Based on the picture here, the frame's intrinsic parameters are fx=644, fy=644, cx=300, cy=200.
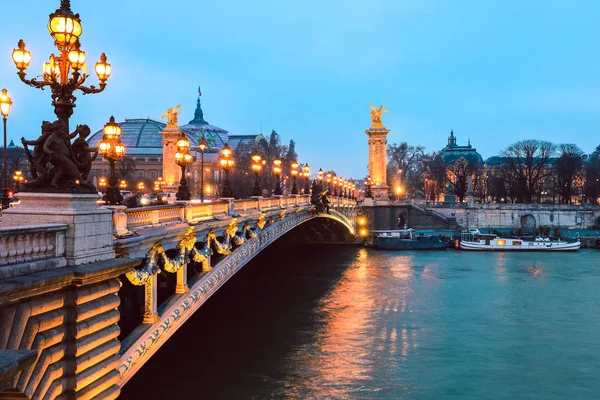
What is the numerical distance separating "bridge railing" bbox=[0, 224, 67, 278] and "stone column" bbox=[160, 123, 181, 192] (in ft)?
153

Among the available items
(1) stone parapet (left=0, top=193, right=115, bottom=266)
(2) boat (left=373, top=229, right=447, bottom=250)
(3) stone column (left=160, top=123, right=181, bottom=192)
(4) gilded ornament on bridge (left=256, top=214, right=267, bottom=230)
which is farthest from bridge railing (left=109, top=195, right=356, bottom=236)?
(2) boat (left=373, top=229, right=447, bottom=250)

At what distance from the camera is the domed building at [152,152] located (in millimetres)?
90250

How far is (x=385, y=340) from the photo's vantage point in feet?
77.6

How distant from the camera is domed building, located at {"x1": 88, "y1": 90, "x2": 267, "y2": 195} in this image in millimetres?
90250

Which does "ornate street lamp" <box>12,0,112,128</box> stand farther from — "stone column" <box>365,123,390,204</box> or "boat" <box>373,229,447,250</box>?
"stone column" <box>365,123,390,204</box>

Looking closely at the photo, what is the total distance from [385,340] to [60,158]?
16.6m

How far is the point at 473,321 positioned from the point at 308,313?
703cm

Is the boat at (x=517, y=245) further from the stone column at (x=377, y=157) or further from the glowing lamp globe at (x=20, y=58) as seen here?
the glowing lamp globe at (x=20, y=58)

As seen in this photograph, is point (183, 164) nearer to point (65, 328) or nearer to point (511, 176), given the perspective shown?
point (65, 328)

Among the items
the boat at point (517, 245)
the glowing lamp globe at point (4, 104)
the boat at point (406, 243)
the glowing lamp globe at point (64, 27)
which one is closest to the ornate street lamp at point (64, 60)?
the glowing lamp globe at point (64, 27)

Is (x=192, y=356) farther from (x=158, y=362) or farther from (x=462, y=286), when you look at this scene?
(x=462, y=286)

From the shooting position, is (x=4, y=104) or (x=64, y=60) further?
(x=4, y=104)

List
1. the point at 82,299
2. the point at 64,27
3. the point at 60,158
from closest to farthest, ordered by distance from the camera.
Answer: the point at 82,299
the point at 60,158
the point at 64,27

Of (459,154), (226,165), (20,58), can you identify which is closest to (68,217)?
(20,58)
